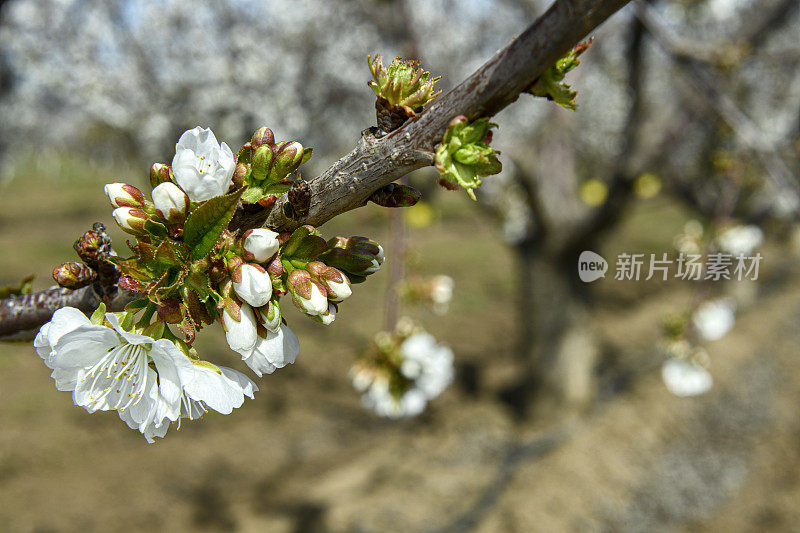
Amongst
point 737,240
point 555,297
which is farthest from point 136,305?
point 555,297

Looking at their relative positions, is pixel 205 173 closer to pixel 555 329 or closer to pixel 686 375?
pixel 686 375

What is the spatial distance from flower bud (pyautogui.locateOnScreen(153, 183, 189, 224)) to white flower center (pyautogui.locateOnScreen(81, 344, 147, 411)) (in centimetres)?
24

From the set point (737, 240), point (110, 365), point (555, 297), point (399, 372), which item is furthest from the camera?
point (555, 297)

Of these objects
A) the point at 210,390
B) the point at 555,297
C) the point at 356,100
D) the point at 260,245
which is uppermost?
the point at 356,100

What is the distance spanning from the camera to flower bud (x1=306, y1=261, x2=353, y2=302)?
71 centimetres

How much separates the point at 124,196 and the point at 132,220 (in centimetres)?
5

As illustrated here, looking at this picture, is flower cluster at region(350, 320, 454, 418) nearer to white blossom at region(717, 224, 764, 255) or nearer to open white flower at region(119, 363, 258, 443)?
open white flower at region(119, 363, 258, 443)

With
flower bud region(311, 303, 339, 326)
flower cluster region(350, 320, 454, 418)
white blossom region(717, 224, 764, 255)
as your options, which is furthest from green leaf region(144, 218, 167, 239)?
white blossom region(717, 224, 764, 255)

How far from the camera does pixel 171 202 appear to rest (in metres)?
0.70

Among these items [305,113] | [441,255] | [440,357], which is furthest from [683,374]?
[441,255]

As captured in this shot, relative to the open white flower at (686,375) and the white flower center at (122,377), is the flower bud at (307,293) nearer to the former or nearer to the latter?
the white flower center at (122,377)

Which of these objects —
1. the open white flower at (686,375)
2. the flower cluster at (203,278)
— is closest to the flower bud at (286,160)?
the flower cluster at (203,278)

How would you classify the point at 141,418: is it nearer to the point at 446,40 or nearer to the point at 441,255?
the point at 446,40

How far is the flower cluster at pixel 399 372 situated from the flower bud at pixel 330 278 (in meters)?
1.34
